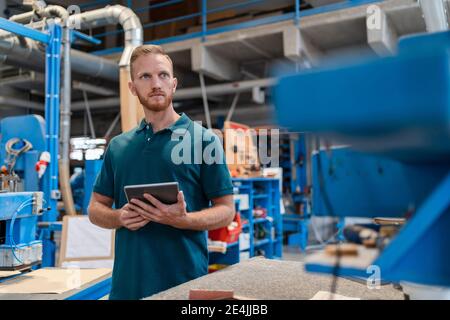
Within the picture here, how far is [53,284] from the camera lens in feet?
4.02

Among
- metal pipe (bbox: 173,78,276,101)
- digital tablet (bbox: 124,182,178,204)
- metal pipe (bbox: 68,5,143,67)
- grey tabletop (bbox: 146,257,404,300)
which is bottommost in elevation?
grey tabletop (bbox: 146,257,404,300)

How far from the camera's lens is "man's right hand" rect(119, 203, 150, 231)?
910mm

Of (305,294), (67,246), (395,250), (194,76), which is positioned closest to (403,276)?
(395,250)

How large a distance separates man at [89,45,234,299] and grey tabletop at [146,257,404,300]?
0.43 ft

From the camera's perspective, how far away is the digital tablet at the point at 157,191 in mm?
829

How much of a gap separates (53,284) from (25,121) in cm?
174

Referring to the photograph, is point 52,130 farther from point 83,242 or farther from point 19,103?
point 19,103

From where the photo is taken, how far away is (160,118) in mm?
1110

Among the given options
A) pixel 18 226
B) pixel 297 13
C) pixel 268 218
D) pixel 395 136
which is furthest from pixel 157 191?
pixel 268 218

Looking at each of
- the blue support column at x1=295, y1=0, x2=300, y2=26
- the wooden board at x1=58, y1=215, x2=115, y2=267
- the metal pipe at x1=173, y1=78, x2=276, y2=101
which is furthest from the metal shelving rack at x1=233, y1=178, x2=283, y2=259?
the wooden board at x1=58, y1=215, x2=115, y2=267

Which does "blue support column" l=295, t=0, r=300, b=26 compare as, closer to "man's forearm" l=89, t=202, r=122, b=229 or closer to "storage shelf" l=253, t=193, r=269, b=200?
"storage shelf" l=253, t=193, r=269, b=200

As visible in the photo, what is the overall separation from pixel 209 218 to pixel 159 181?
6.5 inches

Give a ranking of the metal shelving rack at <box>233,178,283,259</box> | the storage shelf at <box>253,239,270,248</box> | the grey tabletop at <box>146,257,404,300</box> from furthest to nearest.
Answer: the metal shelving rack at <box>233,178,283,259</box> < the storage shelf at <box>253,239,270,248</box> < the grey tabletop at <box>146,257,404,300</box>
